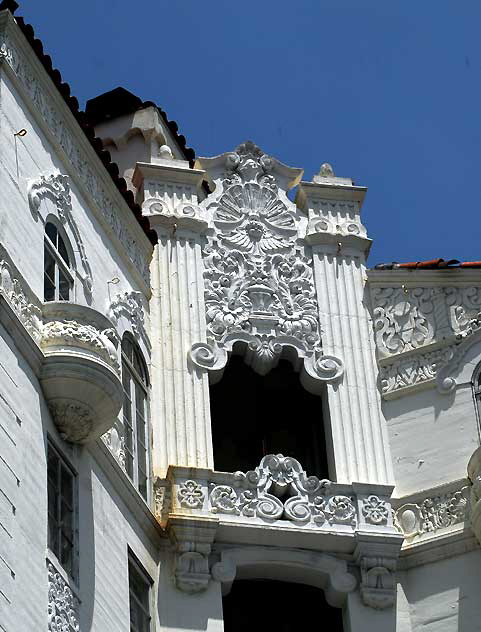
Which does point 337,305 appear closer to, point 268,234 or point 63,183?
point 268,234

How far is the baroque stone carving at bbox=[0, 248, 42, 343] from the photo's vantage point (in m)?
24.0

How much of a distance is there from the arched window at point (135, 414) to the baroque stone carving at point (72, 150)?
1539 millimetres

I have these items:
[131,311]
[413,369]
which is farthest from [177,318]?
[413,369]

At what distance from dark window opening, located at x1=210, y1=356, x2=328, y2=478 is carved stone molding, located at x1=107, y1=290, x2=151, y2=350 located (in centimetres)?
213

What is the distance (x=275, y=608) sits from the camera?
97.7ft

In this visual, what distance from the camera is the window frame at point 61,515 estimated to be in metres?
23.6

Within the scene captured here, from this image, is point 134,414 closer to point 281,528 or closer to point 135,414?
point 135,414

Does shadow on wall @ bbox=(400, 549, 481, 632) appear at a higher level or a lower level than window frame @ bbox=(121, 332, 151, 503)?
lower

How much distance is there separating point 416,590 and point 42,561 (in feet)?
24.2

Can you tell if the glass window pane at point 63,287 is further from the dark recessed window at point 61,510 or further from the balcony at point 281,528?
the balcony at point 281,528

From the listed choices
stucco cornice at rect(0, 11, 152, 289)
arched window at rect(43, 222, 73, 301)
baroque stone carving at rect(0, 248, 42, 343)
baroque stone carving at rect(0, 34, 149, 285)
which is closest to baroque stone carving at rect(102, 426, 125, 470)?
arched window at rect(43, 222, 73, 301)

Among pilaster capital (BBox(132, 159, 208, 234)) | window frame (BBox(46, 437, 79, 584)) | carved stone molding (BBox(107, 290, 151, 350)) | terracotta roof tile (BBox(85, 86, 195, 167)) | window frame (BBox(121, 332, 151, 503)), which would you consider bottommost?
window frame (BBox(46, 437, 79, 584))

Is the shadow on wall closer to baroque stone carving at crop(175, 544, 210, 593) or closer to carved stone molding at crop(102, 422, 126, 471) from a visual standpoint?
baroque stone carving at crop(175, 544, 210, 593)

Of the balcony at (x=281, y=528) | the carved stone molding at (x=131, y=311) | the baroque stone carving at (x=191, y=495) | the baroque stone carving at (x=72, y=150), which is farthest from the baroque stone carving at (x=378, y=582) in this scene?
the baroque stone carving at (x=72, y=150)
